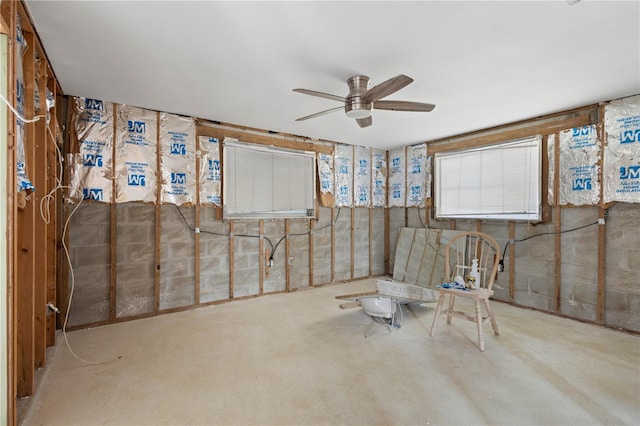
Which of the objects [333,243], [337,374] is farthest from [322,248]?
[337,374]

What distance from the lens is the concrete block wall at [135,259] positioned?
11.7 ft

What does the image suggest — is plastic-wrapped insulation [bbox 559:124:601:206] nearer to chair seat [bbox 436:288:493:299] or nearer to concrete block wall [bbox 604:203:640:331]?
concrete block wall [bbox 604:203:640:331]

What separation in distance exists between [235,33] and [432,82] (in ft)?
5.81

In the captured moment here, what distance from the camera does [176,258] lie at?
3.92 metres

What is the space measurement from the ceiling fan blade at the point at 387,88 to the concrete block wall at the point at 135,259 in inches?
112

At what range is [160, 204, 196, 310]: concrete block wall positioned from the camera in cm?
384

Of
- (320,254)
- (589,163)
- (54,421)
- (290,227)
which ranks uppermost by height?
(589,163)

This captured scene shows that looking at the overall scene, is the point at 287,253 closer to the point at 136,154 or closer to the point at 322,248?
the point at 322,248

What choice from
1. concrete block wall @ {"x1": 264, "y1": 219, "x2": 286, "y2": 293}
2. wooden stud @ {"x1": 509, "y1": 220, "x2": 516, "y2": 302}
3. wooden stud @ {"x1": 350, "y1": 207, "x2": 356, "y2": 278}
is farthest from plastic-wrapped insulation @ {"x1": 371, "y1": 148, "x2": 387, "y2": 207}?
wooden stud @ {"x1": 509, "y1": 220, "x2": 516, "y2": 302}

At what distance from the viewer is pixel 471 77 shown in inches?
109

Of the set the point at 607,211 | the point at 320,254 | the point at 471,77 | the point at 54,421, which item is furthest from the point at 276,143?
the point at 607,211

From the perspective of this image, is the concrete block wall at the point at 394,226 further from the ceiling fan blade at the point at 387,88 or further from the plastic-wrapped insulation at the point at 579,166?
the ceiling fan blade at the point at 387,88

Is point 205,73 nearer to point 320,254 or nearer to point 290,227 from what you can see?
point 290,227

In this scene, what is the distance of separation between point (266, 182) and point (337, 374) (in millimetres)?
2915
